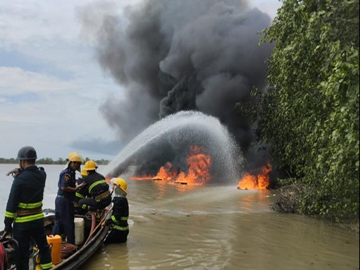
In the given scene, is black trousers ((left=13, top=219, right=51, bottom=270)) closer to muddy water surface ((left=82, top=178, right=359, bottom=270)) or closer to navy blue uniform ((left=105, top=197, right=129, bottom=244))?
muddy water surface ((left=82, top=178, right=359, bottom=270))

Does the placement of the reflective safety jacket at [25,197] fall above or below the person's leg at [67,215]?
above

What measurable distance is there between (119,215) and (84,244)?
4.42 ft

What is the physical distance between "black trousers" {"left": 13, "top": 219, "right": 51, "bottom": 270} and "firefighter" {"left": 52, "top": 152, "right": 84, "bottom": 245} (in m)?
2.07

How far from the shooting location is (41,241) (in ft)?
21.5

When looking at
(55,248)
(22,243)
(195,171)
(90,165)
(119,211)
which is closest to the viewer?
(22,243)

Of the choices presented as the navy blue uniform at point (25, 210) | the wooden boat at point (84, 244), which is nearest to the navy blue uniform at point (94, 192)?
the wooden boat at point (84, 244)

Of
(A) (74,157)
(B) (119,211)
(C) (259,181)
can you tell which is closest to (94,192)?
(B) (119,211)

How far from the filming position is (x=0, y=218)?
756 inches

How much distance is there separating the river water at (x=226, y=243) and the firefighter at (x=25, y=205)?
231cm

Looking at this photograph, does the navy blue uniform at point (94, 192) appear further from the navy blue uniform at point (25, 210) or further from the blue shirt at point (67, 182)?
the navy blue uniform at point (25, 210)

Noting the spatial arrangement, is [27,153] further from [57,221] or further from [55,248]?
[57,221]

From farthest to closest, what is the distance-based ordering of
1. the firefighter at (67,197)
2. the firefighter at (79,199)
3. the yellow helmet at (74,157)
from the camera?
1. the firefighter at (79,199)
2. the yellow helmet at (74,157)
3. the firefighter at (67,197)

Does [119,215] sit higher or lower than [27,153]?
lower

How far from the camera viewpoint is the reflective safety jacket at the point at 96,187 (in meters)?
9.69
